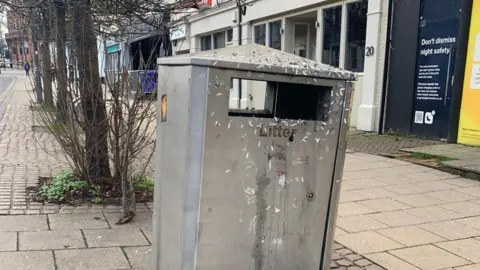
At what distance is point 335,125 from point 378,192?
3708mm

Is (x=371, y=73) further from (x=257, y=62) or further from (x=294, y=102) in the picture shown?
(x=257, y=62)

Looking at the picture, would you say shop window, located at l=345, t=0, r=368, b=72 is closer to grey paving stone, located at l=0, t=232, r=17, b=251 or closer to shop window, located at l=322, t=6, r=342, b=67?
shop window, located at l=322, t=6, r=342, b=67

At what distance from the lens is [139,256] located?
3.65m

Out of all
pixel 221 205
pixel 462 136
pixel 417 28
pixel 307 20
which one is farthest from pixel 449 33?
pixel 221 205

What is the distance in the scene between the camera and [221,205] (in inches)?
85.4

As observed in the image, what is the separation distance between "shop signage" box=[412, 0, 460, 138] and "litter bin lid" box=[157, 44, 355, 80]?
7563mm

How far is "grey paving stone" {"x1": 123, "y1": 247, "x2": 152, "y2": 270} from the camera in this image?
11.4 ft

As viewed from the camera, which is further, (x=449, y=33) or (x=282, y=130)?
(x=449, y=33)

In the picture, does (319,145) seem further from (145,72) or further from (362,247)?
(145,72)

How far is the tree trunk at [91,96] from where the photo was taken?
5062mm

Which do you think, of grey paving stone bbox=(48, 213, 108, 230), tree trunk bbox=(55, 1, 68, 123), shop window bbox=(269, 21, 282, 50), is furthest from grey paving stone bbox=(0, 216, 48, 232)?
shop window bbox=(269, 21, 282, 50)

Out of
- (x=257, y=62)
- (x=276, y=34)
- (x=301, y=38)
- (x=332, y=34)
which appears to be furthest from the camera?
(x=276, y=34)

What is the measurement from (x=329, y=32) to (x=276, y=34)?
302 cm

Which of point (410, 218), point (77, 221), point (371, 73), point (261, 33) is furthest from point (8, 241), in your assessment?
point (261, 33)
